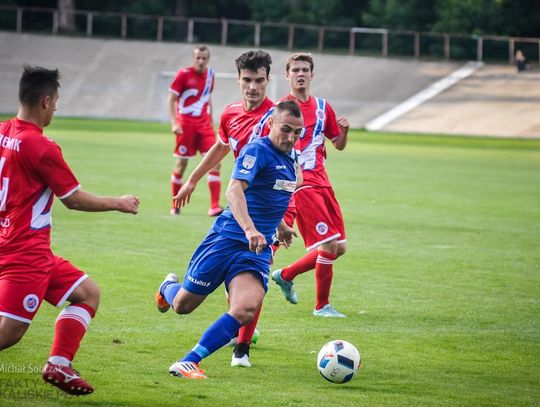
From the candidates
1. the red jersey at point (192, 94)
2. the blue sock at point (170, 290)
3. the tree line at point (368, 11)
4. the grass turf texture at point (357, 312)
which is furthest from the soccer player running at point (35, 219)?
the tree line at point (368, 11)

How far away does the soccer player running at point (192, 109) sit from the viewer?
647 inches

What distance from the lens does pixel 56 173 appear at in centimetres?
598

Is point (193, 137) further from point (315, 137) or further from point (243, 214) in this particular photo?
point (243, 214)

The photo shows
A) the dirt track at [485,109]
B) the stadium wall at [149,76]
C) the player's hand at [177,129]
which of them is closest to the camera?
the player's hand at [177,129]

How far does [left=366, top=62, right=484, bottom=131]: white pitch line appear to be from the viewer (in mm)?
45656

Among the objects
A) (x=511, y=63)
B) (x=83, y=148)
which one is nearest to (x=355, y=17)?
(x=511, y=63)

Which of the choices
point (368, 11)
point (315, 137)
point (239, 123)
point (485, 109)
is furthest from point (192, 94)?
point (368, 11)

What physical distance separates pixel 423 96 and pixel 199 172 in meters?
42.1

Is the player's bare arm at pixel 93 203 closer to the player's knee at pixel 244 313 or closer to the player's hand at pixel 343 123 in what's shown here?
the player's knee at pixel 244 313

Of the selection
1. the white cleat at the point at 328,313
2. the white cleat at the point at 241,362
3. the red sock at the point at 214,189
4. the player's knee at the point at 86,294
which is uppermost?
the player's knee at the point at 86,294

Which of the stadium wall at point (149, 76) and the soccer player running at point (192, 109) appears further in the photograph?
the stadium wall at point (149, 76)

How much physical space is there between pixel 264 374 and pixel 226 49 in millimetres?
49181

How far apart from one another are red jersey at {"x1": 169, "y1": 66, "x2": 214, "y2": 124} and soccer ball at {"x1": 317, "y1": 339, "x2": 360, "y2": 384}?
10.2 metres

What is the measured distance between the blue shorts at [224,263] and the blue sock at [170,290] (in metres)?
0.41
